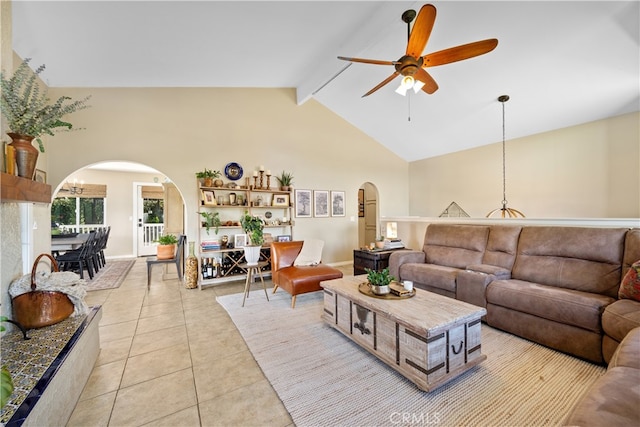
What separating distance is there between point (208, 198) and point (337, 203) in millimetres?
2736

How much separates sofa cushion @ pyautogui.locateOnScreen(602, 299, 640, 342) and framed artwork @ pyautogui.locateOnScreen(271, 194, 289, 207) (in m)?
4.31

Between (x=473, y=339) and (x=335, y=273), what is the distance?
6.03 ft

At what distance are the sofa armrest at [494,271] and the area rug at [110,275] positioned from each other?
18.1 ft

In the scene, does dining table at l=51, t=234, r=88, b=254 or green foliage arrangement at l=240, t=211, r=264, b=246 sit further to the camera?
dining table at l=51, t=234, r=88, b=254

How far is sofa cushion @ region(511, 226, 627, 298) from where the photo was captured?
93.8 inches

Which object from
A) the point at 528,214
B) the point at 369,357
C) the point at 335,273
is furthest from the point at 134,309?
the point at 528,214

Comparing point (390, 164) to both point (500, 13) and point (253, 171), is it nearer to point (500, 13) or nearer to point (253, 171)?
point (253, 171)

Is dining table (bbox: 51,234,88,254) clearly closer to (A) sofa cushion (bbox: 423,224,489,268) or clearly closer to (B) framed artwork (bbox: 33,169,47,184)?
(B) framed artwork (bbox: 33,169,47,184)

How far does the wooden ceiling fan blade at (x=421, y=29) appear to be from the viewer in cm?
188

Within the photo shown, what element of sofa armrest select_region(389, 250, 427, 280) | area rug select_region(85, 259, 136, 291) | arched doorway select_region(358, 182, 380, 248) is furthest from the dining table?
arched doorway select_region(358, 182, 380, 248)

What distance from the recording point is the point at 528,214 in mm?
4641

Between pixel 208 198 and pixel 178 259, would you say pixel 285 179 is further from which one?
pixel 178 259

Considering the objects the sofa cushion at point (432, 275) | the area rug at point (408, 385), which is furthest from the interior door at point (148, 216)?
the sofa cushion at point (432, 275)

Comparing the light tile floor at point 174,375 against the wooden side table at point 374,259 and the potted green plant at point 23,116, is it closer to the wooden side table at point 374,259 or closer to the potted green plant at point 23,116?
the potted green plant at point 23,116
